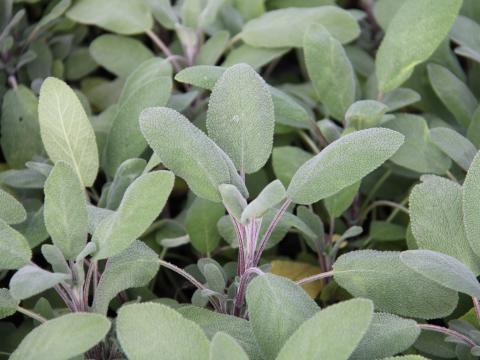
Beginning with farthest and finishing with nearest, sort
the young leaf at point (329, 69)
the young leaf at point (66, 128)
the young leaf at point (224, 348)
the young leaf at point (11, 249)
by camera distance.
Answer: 1. the young leaf at point (329, 69)
2. the young leaf at point (66, 128)
3. the young leaf at point (11, 249)
4. the young leaf at point (224, 348)

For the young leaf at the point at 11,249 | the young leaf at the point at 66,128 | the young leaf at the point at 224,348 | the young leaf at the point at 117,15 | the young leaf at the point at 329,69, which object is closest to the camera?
the young leaf at the point at 224,348

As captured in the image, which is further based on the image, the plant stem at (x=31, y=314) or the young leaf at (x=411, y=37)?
the young leaf at (x=411, y=37)

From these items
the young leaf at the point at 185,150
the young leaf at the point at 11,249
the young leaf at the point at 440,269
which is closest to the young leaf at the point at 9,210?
the young leaf at the point at 11,249

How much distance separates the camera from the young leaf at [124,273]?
2.20 ft

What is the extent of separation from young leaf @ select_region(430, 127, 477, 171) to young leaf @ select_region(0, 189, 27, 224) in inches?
19.3

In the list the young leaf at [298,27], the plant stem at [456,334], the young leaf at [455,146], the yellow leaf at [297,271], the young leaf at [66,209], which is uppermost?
the young leaf at [298,27]

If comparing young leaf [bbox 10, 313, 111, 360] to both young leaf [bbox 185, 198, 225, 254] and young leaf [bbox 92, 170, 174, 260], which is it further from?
young leaf [bbox 185, 198, 225, 254]

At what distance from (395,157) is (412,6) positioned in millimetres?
202

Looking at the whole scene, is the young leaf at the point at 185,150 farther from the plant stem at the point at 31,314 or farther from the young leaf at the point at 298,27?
the young leaf at the point at 298,27

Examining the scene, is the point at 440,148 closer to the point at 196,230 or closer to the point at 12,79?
the point at 196,230

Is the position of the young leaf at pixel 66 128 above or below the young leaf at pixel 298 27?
below

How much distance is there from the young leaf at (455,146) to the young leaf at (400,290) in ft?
0.64

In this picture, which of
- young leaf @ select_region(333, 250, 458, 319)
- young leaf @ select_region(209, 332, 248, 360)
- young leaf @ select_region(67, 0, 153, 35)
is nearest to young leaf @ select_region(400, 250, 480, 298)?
young leaf @ select_region(333, 250, 458, 319)

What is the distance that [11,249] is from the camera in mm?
633
